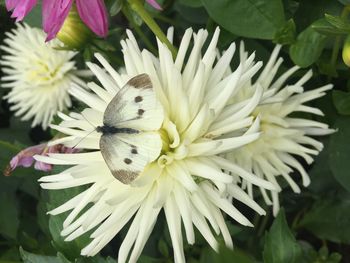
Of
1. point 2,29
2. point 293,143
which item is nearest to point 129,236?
point 293,143

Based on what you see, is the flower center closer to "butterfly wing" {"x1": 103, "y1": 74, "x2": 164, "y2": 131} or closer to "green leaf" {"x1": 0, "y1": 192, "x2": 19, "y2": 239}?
"butterfly wing" {"x1": 103, "y1": 74, "x2": 164, "y2": 131}

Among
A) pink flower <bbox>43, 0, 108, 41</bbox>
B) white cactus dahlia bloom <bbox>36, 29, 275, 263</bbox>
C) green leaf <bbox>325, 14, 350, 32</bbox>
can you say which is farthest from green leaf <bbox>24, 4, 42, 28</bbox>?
green leaf <bbox>325, 14, 350, 32</bbox>

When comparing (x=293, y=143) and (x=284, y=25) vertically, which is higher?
(x=284, y=25)

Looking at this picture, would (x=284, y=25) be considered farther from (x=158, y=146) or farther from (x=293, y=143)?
(x=158, y=146)

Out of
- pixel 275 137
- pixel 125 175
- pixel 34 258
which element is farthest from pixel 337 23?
→ pixel 34 258

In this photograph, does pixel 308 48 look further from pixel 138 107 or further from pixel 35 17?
pixel 35 17

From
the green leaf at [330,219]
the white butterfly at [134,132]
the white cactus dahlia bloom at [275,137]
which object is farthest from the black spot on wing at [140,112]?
the green leaf at [330,219]
